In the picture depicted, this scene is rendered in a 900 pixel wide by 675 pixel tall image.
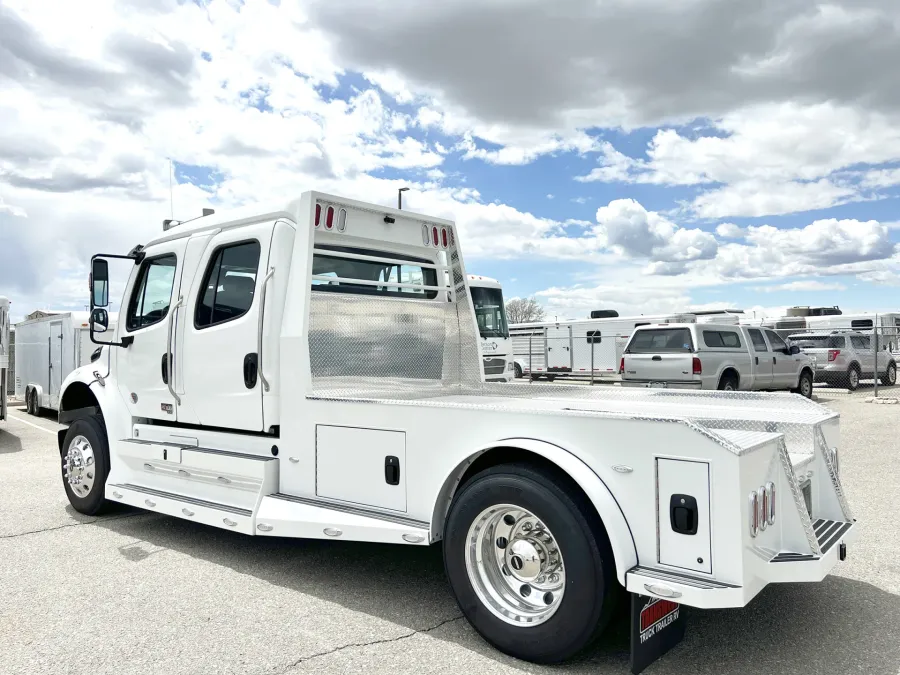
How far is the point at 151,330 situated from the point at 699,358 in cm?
1183

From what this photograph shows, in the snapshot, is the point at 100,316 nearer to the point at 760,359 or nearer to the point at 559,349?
the point at 760,359

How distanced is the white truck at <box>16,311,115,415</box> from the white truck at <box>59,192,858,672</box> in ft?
26.3

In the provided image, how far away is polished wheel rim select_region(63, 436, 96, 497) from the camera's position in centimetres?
642

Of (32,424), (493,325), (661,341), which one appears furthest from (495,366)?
(32,424)

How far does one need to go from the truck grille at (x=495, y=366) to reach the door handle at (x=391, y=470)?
37.4 feet

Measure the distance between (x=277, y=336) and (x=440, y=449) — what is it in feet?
5.50

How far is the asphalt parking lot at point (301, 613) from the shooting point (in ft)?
11.6

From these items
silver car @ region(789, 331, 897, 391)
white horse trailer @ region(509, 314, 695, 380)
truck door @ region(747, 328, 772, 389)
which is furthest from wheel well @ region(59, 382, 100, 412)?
silver car @ region(789, 331, 897, 391)

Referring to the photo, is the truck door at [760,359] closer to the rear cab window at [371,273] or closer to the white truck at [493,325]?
the white truck at [493,325]

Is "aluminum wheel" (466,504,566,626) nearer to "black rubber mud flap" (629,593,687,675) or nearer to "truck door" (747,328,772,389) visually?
"black rubber mud flap" (629,593,687,675)

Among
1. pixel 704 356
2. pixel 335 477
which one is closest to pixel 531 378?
pixel 704 356

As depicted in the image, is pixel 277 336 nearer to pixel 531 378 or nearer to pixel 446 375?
pixel 446 375

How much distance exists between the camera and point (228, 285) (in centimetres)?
538

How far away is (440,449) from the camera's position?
392cm
